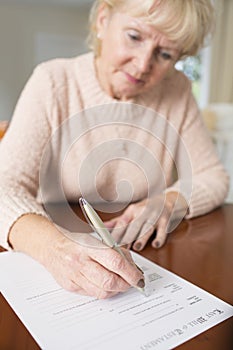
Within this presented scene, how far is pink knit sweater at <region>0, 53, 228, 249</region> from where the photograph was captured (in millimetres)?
881

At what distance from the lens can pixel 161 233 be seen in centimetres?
75

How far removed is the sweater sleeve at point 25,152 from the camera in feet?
2.35

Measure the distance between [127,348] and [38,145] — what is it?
56cm

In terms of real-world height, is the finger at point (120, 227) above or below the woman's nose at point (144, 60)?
below

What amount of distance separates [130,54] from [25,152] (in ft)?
1.10

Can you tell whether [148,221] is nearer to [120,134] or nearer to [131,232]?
[131,232]

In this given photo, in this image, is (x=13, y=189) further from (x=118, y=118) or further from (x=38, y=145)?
(x=118, y=118)

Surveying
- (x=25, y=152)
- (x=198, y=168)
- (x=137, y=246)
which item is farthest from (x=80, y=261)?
(x=198, y=168)

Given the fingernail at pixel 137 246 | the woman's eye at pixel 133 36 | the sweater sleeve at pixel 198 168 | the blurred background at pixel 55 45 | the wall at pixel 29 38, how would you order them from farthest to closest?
the wall at pixel 29 38
the blurred background at pixel 55 45
the sweater sleeve at pixel 198 168
the woman's eye at pixel 133 36
the fingernail at pixel 137 246

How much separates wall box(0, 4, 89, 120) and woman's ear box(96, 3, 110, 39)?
3.93m

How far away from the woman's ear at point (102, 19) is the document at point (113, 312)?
63 centimetres

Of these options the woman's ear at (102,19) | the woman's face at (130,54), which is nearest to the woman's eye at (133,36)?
the woman's face at (130,54)

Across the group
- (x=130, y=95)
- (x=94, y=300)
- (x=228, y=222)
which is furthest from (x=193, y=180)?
(x=94, y=300)

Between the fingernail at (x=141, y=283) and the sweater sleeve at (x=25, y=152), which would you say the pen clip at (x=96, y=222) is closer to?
the fingernail at (x=141, y=283)
